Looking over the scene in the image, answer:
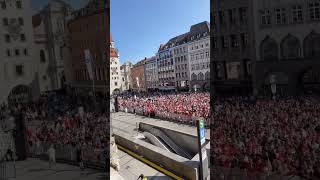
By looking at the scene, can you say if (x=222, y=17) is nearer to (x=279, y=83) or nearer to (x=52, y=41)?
(x=279, y=83)

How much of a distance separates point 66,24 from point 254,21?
2980 millimetres

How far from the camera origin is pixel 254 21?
588cm

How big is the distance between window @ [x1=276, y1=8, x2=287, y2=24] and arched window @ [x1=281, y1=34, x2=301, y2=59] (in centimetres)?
26

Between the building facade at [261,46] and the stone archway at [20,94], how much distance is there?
3.10 meters

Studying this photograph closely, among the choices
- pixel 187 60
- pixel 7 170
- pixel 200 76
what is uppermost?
pixel 187 60

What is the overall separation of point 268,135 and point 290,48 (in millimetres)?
1440

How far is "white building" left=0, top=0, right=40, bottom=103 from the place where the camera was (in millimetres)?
5766

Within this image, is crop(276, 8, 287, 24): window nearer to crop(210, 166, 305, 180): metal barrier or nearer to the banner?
crop(210, 166, 305, 180): metal barrier

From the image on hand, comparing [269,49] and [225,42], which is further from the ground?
[225,42]

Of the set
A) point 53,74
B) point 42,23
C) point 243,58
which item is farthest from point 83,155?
point 243,58

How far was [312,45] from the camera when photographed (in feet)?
18.1

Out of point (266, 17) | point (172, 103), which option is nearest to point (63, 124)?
point (172, 103)

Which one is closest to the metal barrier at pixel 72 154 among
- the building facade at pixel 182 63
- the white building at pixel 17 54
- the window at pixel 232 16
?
the white building at pixel 17 54

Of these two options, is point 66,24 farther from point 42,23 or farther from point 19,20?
point 19,20
